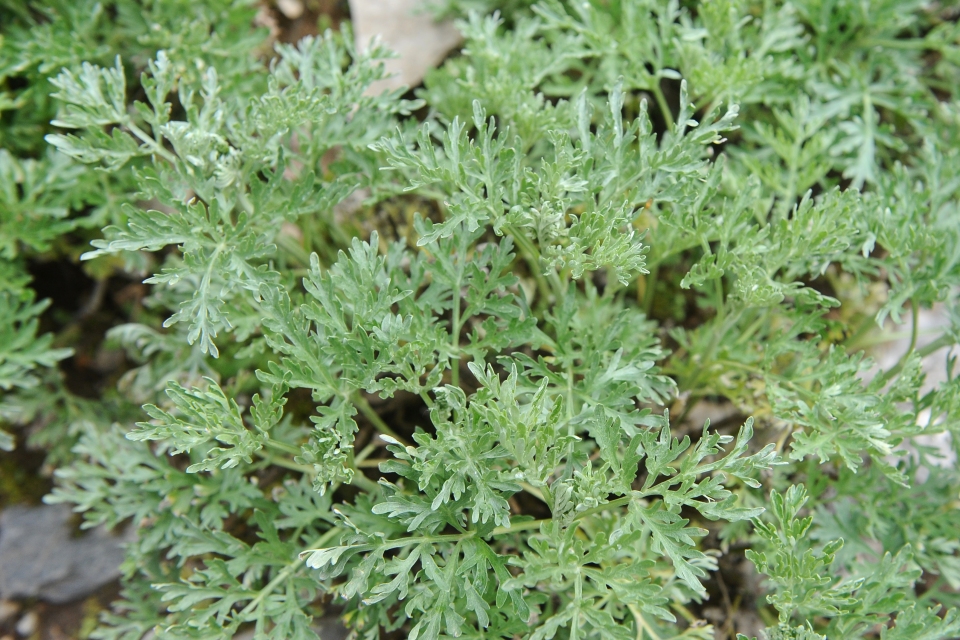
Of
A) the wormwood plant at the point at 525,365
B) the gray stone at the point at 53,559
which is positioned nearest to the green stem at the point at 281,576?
the wormwood plant at the point at 525,365

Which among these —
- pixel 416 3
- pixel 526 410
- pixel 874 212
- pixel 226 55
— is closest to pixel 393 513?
pixel 526 410

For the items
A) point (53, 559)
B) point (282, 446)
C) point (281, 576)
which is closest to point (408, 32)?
point (282, 446)

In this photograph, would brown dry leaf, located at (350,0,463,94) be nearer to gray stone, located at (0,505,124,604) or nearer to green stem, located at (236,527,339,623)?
green stem, located at (236,527,339,623)

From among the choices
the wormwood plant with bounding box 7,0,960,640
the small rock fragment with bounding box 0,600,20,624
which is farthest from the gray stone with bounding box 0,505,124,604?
the wormwood plant with bounding box 7,0,960,640

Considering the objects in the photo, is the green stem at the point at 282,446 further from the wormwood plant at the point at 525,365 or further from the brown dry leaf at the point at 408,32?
the brown dry leaf at the point at 408,32

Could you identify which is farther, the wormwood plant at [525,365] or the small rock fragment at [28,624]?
the small rock fragment at [28,624]

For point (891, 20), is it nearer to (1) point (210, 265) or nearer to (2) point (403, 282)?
(2) point (403, 282)
